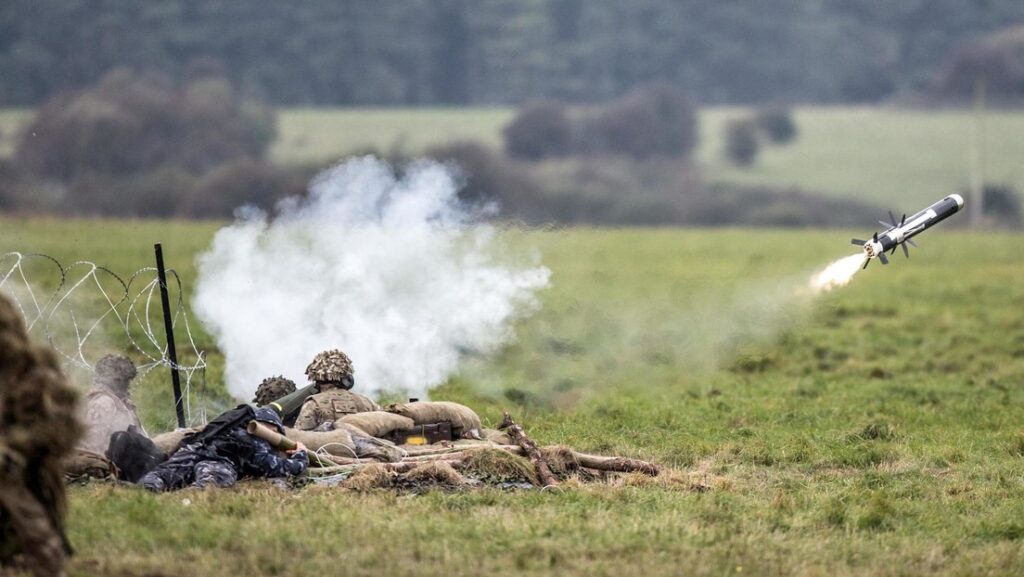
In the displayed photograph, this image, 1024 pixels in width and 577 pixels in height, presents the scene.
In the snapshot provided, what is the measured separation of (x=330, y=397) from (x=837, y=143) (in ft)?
268

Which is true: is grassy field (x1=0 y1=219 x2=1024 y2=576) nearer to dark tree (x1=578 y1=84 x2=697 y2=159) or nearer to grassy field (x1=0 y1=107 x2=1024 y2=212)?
grassy field (x1=0 y1=107 x2=1024 y2=212)

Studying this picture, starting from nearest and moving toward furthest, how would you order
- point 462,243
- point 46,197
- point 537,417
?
point 537,417
point 462,243
point 46,197

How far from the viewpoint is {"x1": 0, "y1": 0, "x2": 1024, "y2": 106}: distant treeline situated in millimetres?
91438

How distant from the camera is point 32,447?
34.8 ft

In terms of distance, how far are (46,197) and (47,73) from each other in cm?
2603

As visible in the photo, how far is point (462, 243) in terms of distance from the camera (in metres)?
→ 22.1

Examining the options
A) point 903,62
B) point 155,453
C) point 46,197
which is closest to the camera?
point 155,453

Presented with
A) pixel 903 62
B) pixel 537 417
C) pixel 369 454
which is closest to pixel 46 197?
pixel 537 417

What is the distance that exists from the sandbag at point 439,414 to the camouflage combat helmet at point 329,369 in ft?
2.03

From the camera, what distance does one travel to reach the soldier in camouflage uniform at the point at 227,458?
46.9ft

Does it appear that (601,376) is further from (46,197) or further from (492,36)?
(492,36)

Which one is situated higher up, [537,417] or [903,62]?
[903,62]

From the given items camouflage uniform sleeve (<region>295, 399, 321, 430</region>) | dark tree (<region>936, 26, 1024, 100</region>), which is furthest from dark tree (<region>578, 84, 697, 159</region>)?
camouflage uniform sleeve (<region>295, 399, 321, 430</region>)

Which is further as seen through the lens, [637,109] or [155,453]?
[637,109]
